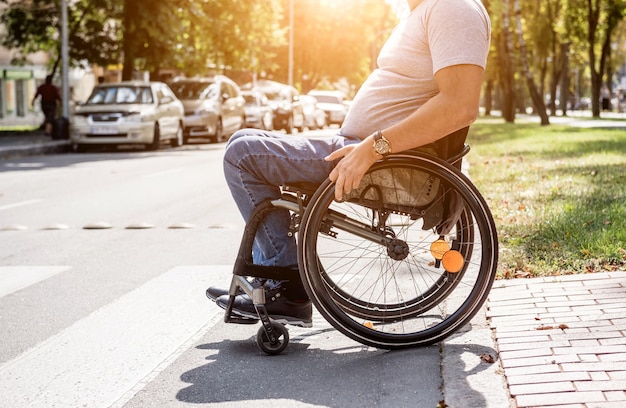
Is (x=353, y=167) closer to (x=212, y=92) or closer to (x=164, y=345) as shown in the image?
(x=164, y=345)

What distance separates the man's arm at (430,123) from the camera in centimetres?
424

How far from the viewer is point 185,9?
103 ft

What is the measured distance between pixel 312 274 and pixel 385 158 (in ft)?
1.85

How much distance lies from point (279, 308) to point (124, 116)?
21.0 m

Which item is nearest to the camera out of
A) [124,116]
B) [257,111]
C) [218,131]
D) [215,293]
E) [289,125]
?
[215,293]

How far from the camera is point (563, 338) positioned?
4.27 m

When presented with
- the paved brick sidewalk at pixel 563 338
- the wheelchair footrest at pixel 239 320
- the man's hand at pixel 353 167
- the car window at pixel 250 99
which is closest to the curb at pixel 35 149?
the car window at pixel 250 99

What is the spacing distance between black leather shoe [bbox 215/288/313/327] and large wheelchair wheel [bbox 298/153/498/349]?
15 cm

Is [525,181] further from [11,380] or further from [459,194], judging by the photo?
[11,380]

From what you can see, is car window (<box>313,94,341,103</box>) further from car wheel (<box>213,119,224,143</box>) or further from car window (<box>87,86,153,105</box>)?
car window (<box>87,86,153,105</box>)

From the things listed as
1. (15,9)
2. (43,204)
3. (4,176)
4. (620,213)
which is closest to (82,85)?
(15,9)

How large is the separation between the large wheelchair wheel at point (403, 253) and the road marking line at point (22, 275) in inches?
93.1

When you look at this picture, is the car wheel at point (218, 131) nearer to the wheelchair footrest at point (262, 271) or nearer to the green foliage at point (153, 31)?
the green foliage at point (153, 31)

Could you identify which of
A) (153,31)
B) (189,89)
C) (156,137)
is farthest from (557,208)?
(189,89)
